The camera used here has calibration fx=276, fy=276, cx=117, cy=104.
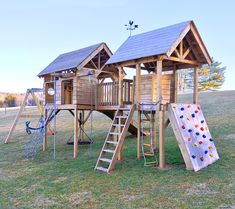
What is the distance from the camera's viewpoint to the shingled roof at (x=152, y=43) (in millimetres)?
9008

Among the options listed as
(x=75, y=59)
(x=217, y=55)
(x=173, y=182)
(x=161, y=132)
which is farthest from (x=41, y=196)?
(x=217, y=55)

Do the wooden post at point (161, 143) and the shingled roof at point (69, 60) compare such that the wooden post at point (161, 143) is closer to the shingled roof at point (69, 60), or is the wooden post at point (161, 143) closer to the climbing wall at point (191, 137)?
the climbing wall at point (191, 137)

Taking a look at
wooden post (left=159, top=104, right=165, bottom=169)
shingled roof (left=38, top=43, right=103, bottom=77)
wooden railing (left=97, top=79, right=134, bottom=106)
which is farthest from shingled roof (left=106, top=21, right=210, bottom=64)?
shingled roof (left=38, top=43, right=103, bottom=77)

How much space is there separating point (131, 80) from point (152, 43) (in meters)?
2.00

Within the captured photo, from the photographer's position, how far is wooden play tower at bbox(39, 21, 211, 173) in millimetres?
9086

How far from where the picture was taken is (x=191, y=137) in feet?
28.6

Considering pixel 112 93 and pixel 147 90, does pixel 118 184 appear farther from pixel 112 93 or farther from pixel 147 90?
pixel 112 93

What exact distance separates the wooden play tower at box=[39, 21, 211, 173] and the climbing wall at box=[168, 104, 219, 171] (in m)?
0.51

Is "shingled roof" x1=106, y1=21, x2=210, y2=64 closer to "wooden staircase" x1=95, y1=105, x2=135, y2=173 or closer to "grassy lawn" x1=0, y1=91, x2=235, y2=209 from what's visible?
"wooden staircase" x1=95, y1=105, x2=135, y2=173

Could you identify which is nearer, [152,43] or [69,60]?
[152,43]

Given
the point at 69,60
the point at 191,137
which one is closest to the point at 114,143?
the point at 191,137

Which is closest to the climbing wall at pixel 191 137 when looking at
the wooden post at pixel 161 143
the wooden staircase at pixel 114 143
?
the wooden post at pixel 161 143

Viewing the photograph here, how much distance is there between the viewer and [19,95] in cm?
5678

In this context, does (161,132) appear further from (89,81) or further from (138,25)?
(138,25)
